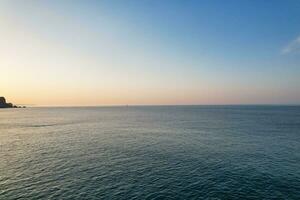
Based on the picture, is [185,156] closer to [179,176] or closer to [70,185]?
[179,176]

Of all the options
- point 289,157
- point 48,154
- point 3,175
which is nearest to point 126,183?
point 3,175

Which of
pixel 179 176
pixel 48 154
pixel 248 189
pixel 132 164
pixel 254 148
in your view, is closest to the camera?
pixel 248 189

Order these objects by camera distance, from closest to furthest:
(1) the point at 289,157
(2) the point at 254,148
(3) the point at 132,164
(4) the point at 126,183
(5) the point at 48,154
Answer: (4) the point at 126,183 < (3) the point at 132,164 < (1) the point at 289,157 < (5) the point at 48,154 < (2) the point at 254,148

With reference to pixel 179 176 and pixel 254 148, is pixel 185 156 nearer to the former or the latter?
pixel 179 176

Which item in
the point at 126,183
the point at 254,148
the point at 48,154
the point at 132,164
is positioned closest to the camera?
the point at 126,183

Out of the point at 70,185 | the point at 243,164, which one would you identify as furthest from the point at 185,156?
the point at 70,185

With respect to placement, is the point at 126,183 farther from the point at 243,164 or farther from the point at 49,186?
the point at 243,164

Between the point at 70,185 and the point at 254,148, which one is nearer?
the point at 70,185

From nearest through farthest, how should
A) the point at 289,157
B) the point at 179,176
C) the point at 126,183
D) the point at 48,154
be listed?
the point at 126,183
the point at 179,176
the point at 289,157
the point at 48,154

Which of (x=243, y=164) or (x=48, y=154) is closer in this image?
(x=243, y=164)
